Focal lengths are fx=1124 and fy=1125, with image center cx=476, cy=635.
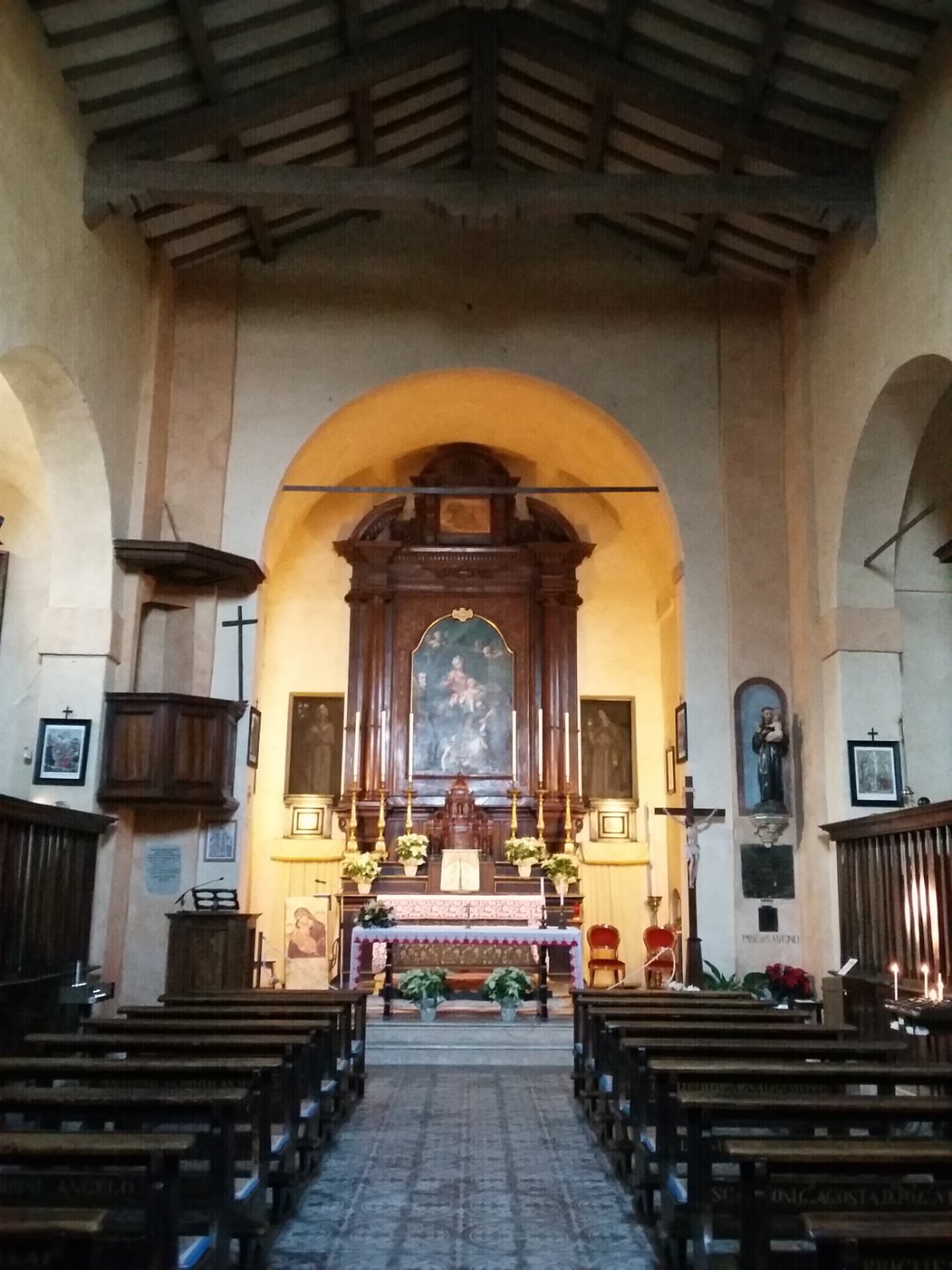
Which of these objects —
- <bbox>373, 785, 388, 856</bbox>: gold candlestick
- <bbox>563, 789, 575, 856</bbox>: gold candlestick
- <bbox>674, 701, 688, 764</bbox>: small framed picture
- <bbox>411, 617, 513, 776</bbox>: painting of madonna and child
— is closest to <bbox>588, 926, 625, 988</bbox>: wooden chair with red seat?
<bbox>563, 789, 575, 856</bbox>: gold candlestick

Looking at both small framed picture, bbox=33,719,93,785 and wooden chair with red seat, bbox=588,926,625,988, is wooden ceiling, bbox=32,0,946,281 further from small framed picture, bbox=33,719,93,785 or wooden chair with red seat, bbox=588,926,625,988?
wooden chair with red seat, bbox=588,926,625,988

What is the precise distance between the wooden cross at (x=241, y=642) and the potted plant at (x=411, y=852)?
2.46 m

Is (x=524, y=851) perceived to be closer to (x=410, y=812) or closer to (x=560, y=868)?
(x=560, y=868)

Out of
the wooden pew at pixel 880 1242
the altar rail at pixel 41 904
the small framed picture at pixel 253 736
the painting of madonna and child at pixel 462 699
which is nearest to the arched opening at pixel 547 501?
the small framed picture at pixel 253 736

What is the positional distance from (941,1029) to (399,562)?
927 cm

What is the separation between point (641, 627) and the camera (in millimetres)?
15305

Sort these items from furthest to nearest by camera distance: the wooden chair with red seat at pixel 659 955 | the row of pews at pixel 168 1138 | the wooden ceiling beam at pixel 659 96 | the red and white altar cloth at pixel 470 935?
the wooden chair with red seat at pixel 659 955
the red and white altar cloth at pixel 470 935
the wooden ceiling beam at pixel 659 96
the row of pews at pixel 168 1138

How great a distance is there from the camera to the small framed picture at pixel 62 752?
1029 centimetres

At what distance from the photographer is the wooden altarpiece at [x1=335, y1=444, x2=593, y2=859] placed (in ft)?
47.1

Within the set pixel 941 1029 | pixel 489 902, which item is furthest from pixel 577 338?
pixel 941 1029

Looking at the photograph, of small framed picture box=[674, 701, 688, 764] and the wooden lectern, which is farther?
small framed picture box=[674, 701, 688, 764]

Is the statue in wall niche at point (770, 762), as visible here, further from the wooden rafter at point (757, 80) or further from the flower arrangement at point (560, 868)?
the wooden rafter at point (757, 80)

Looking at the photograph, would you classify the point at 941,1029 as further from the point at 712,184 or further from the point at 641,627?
the point at 641,627

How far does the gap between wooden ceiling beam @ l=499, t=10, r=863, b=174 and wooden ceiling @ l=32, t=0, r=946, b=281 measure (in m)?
0.02
